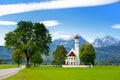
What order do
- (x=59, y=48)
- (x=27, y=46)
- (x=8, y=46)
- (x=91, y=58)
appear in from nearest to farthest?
(x=27, y=46) < (x=8, y=46) < (x=91, y=58) < (x=59, y=48)

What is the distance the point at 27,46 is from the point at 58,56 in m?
77.9

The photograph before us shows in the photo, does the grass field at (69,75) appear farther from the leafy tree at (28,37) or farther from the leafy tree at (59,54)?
the leafy tree at (59,54)

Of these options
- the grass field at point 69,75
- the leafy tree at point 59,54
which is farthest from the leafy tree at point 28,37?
the leafy tree at point 59,54

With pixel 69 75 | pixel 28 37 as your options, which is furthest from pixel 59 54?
pixel 69 75

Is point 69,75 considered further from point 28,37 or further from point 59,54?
point 59,54

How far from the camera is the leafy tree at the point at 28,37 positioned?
381 feet

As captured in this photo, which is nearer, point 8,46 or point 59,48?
point 8,46

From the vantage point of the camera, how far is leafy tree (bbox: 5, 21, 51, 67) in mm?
116188

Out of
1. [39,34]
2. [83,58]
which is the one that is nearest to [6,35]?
[39,34]

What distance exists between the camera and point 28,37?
383ft

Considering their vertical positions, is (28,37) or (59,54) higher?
(28,37)

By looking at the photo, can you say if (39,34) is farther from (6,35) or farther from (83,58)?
(83,58)

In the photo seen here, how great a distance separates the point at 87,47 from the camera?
17038 centimetres

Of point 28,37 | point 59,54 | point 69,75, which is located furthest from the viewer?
point 59,54
